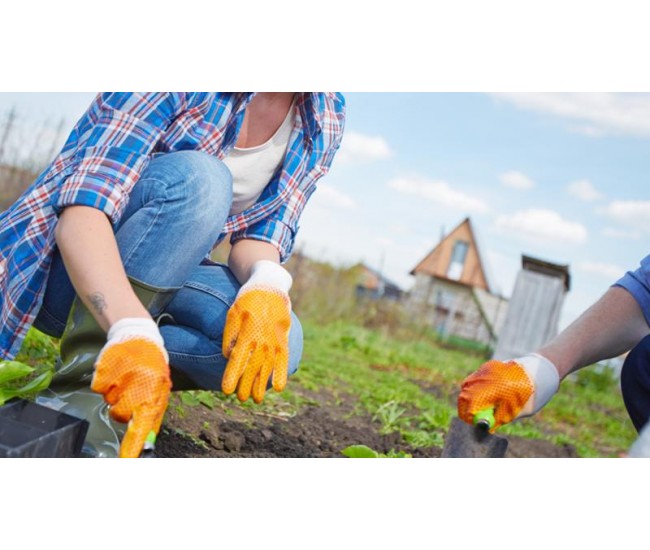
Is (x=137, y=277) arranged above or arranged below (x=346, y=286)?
below

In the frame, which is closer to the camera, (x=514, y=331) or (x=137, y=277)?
(x=137, y=277)

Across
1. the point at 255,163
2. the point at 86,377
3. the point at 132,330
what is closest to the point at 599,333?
the point at 255,163

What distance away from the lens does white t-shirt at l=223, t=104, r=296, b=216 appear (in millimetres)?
1665

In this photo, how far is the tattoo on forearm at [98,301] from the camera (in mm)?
1212

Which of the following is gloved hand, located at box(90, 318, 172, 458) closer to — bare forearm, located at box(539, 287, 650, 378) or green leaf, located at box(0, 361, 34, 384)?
green leaf, located at box(0, 361, 34, 384)

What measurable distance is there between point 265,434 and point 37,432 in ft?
2.96

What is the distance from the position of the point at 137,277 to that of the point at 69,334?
0.65ft

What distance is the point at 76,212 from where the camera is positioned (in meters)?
1.25

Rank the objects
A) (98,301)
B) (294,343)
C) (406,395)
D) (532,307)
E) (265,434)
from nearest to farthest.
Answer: (98,301) < (294,343) < (265,434) < (406,395) < (532,307)

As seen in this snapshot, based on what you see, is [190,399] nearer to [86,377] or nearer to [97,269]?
[86,377]

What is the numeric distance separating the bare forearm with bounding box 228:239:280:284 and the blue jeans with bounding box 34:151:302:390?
0.22 feet

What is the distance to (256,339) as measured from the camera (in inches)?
54.2
